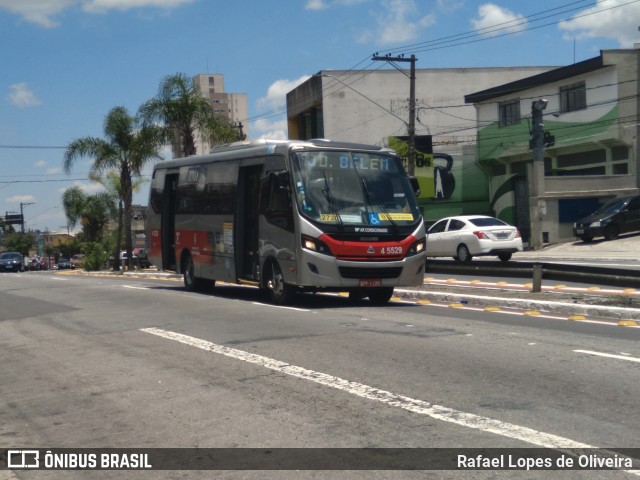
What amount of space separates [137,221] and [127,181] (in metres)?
68.7

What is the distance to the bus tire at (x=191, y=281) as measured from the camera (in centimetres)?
2050

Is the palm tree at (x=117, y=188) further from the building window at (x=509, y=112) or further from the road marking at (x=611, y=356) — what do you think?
the road marking at (x=611, y=356)

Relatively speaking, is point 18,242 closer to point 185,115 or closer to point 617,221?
point 185,115

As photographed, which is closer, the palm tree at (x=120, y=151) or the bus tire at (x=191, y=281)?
the bus tire at (x=191, y=281)

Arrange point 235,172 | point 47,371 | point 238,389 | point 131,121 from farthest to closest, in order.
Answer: point 131,121, point 235,172, point 47,371, point 238,389

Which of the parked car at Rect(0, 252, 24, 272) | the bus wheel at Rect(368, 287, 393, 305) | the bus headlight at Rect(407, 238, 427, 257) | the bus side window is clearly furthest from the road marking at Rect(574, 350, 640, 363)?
the parked car at Rect(0, 252, 24, 272)

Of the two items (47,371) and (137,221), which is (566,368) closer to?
(47,371)

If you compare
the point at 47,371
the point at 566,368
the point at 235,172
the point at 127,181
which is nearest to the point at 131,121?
the point at 127,181

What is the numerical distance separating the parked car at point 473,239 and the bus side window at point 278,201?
10.6m

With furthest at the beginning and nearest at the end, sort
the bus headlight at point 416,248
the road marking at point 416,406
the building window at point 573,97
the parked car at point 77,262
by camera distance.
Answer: the parked car at point 77,262, the building window at point 573,97, the bus headlight at point 416,248, the road marking at point 416,406

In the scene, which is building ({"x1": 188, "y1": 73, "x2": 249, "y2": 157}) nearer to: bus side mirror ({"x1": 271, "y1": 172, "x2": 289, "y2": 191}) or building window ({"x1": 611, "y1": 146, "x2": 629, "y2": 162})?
building window ({"x1": 611, "y1": 146, "x2": 629, "y2": 162})

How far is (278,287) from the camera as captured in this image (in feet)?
52.4

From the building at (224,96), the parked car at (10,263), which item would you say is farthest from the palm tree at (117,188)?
the building at (224,96)

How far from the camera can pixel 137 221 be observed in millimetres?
111562
